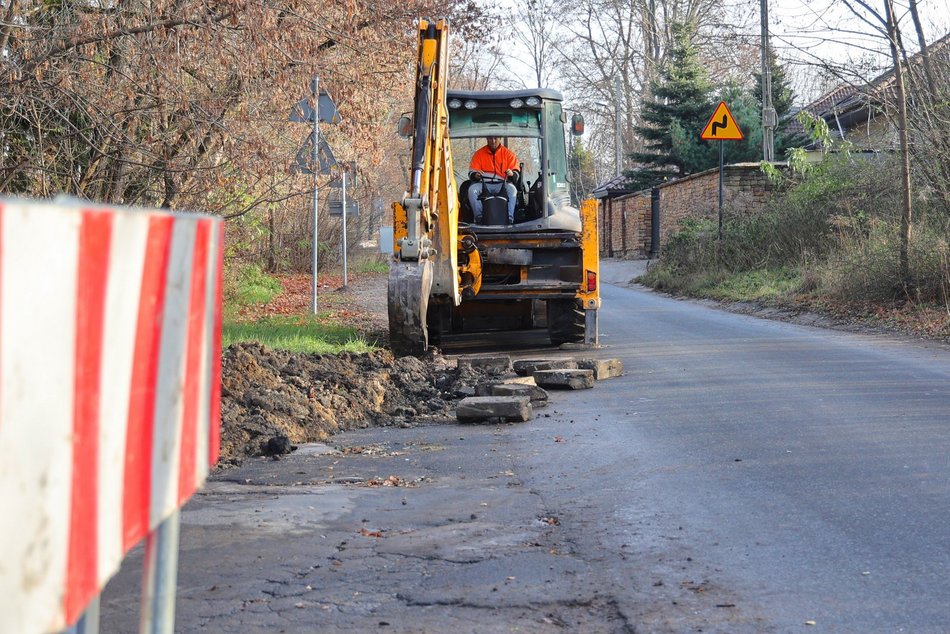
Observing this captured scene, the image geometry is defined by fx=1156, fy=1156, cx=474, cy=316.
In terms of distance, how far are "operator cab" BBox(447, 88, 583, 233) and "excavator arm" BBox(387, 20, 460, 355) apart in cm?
226

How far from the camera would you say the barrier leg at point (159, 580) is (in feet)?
7.89

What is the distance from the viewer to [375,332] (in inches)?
597

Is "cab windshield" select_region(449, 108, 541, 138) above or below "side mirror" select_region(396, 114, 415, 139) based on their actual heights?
above

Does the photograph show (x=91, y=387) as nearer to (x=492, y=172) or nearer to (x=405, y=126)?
(x=405, y=126)

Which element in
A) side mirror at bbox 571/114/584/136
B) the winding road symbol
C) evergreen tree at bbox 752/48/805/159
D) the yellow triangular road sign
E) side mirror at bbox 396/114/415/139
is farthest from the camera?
evergreen tree at bbox 752/48/805/159

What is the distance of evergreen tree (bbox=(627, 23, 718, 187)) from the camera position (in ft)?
141

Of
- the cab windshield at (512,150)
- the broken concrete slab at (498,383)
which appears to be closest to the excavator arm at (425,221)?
the broken concrete slab at (498,383)

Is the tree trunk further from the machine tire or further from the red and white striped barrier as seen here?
the red and white striped barrier

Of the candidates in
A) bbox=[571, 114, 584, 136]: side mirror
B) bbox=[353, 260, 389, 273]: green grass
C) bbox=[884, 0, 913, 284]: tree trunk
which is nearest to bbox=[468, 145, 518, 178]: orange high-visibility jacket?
bbox=[571, 114, 584, 136]: side mirror

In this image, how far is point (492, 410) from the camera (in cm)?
883

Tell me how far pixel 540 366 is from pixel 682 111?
1346 inches

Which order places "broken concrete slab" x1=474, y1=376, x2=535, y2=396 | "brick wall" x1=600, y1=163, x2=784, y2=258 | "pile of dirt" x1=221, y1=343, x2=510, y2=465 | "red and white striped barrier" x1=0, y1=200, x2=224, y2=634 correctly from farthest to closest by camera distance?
"brick wall" x1=600, y1=163, x2=784, y2=258 < "broken concrete slab" x1=474, y1=376, x2=535, y2=396 < "pile of dirt" x1=221, y1=343, x2=510, y2=465 < "red and white striped barrier" x1=0, y1=200, x2=224, y2=634

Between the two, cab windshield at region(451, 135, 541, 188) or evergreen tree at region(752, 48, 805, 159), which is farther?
evergreen tree at region(752, 48, 805, 159)

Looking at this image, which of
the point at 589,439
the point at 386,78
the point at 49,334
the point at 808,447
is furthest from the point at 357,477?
the point at 386,78
